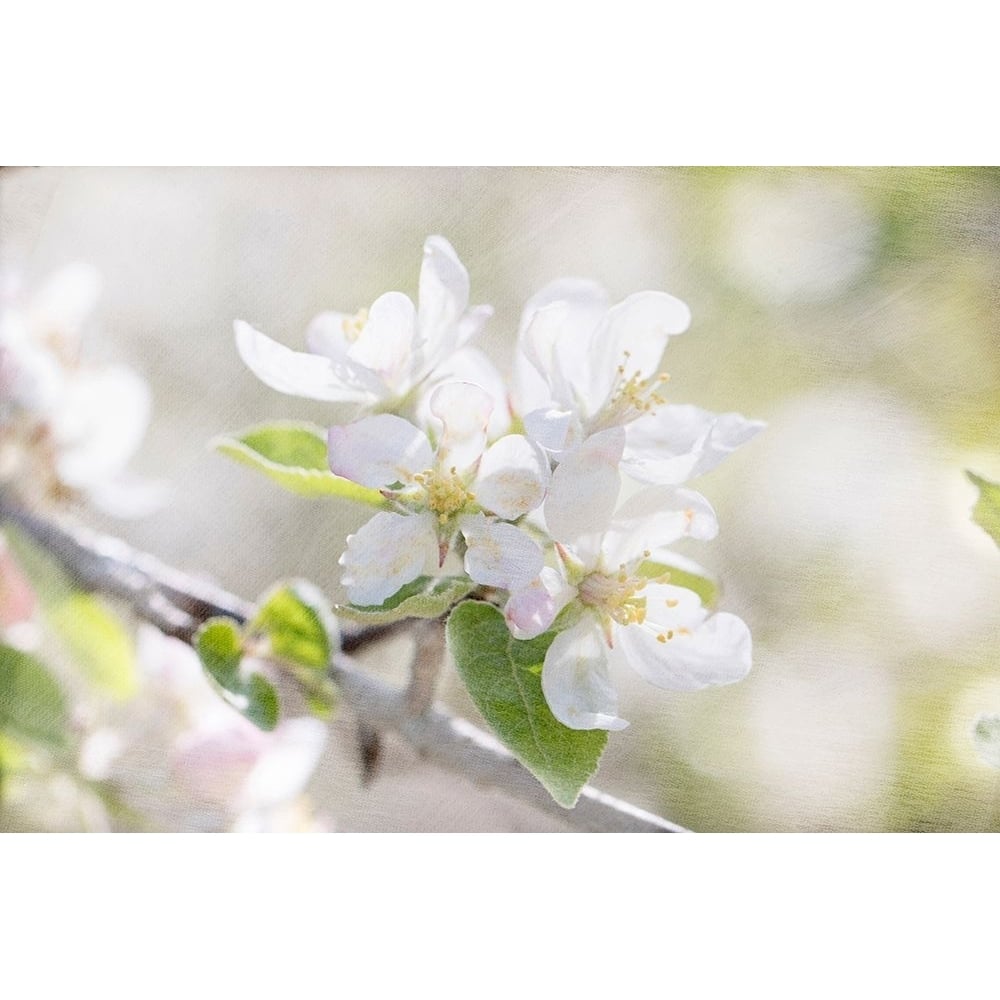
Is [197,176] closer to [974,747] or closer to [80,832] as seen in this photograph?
[80,832]

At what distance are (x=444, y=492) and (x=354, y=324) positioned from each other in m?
0.23

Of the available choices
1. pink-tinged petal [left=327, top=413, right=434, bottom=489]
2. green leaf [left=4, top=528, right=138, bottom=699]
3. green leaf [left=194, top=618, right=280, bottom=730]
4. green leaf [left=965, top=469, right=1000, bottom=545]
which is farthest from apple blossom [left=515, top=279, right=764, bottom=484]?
green leaf [left=4, top=528, right=138, bottom=699]

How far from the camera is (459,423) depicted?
94 centimetres

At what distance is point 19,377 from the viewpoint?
109 cm

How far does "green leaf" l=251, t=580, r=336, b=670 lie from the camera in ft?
3.53

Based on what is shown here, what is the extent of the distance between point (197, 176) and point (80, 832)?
0.69 metres

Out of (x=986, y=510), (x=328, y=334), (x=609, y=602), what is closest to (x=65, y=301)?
(x=328, y=334)

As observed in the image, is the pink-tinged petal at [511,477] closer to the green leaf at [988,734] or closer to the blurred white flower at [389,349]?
the blurred white flower at [389,349]

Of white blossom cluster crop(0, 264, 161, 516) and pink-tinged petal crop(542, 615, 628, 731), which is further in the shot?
white blossom cluster crop(0, 264, 161, 516)

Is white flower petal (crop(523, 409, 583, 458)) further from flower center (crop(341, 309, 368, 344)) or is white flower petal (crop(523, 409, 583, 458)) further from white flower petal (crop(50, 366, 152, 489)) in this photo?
white flower petal (crop(50, 366, 152, 489))

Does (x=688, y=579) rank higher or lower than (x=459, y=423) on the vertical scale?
lower

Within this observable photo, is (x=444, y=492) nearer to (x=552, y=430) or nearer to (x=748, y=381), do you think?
(x=552, y=430)

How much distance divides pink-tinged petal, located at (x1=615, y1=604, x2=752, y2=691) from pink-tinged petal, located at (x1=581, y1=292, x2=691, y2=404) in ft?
0.77

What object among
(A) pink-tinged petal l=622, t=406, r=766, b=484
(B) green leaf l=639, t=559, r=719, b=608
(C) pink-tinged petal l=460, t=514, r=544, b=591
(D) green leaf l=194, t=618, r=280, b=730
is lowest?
(D) green leaf l=194, t=618, r=280, b=730
